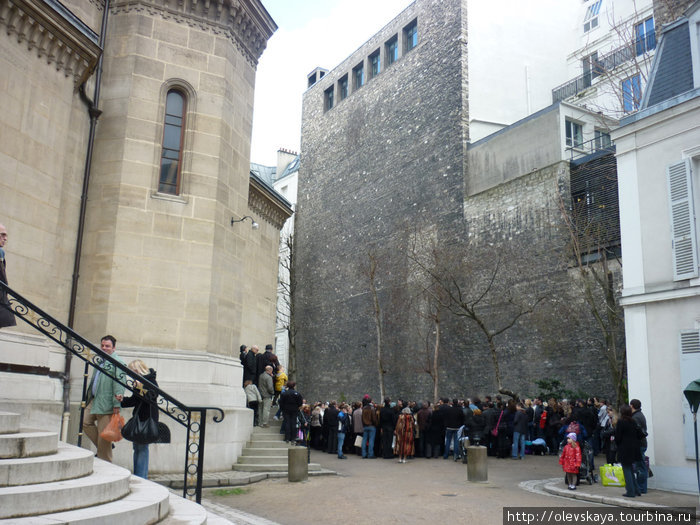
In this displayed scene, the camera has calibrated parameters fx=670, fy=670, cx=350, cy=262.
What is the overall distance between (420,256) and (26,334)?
24170 millimetres

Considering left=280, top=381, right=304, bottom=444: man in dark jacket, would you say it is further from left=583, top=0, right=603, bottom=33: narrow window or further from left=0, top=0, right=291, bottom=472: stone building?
left=583, top=0, right=603, bottom=33: narrow window

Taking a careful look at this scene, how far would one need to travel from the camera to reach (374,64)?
41.6 metres

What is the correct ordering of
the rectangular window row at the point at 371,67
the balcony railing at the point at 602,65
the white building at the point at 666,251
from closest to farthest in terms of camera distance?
the white building at the point at 666,251 → the balcony railing at the point at 602,65 → the rectangular window row at the point at 371,67

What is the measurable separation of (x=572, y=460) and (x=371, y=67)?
3367 cm

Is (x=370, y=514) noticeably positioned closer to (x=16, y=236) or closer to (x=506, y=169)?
(x=16, y=236)

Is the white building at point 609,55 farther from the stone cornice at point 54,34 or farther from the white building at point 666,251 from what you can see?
the stone cornice at point 54,34

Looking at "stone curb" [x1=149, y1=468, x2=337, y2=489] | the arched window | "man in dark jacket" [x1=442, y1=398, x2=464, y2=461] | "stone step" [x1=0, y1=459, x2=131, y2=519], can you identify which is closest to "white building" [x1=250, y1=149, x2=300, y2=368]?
"man in dark jacket" [x1=442, y1=398, x2=464, y2=461]

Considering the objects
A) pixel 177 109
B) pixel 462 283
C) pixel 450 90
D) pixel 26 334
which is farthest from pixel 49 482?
pixel 450 90

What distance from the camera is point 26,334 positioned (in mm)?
10945

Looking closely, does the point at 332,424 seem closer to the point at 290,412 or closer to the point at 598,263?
the point at 290,412

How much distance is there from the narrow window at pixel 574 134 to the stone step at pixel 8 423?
24.8m

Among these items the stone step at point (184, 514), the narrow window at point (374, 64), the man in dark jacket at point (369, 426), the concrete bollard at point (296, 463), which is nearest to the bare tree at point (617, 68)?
the narrow window at point (374, 64)

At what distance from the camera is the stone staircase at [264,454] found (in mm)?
13703

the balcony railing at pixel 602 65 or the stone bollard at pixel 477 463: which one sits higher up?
the balcony railing at pixel 602 65
